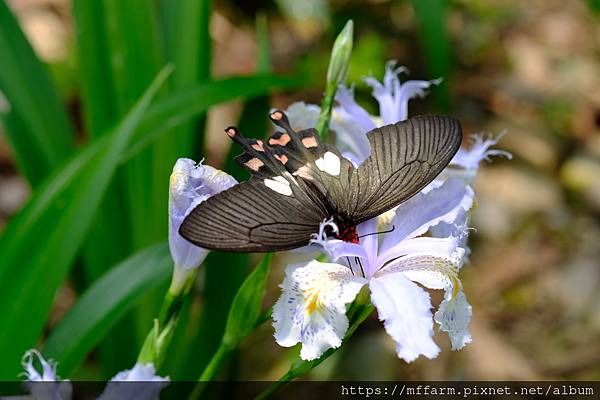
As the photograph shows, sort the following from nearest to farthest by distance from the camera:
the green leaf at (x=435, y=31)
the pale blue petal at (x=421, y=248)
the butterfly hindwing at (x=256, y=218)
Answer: the butterfly hindwing at (x=256, y=218) → the pale blue petal at (x=421, y=248) → the green leaf at (x=435, y=31)

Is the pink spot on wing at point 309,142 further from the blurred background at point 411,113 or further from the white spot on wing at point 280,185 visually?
the blurred background at point 411,113

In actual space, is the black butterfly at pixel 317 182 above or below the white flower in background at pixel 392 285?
above

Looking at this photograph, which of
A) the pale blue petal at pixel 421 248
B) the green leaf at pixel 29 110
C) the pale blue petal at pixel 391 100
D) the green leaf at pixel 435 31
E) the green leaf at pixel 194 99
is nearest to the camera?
the pale blue petal at pixel 421 248

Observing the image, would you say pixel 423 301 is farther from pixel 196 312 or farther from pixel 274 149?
pixel 196 312

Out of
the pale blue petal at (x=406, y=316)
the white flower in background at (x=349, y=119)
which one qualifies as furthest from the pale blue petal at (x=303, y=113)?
the pale blue petal at (x=406, y=316)

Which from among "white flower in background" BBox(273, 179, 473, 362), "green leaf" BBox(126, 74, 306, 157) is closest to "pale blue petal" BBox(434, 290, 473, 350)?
"white flower in background" BBox(273, 179, 473, 362)

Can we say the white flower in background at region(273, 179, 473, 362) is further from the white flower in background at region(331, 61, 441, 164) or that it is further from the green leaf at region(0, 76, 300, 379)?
the green leaf at region(0, 76, 300, 379)
